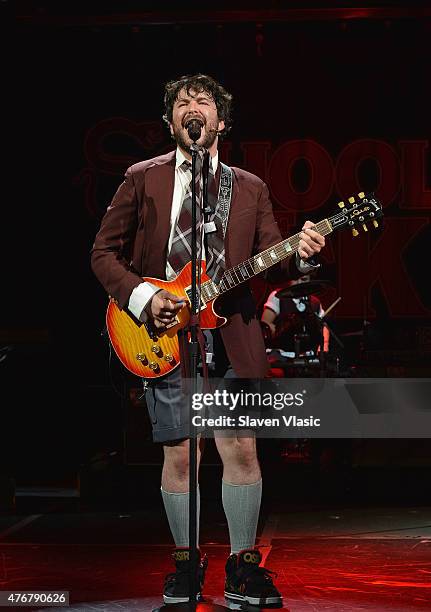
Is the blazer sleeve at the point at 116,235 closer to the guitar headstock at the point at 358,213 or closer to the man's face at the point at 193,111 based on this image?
the man's face at the point at 193,111

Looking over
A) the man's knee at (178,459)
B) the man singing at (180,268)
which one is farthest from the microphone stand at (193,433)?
the man's knee at (178,459)

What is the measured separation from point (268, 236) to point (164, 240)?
1.33 ft

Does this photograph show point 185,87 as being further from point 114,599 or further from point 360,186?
point 360,186

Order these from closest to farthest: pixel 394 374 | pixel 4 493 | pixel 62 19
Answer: pixel 4 493
pixel 394 374
pixel 62 19

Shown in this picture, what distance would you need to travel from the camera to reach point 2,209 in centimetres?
930

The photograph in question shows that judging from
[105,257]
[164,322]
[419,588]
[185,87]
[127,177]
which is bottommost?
[419,588]

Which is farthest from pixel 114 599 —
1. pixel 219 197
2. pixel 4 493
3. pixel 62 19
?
pixel 62 19

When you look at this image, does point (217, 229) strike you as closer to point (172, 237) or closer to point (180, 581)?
point (172, 237)

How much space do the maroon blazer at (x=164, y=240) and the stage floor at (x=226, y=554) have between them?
942 millimetres

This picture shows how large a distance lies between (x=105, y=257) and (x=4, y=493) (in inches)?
112

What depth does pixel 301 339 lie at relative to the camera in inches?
319

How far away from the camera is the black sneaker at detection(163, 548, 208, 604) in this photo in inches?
139

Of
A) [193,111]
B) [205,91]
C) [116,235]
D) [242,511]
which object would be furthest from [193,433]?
[205,91]

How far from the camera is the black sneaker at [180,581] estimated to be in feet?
11.6
